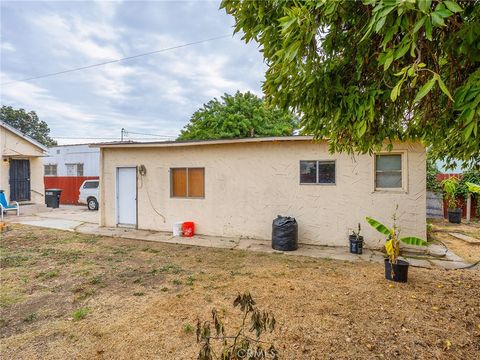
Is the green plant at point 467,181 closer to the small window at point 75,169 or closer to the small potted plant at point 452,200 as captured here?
the small potted plant at point 452,200

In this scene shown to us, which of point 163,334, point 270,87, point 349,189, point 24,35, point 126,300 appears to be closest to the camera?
point 270,87

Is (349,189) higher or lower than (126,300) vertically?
higher

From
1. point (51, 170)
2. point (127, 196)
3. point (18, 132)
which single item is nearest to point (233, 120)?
point (127, 196)

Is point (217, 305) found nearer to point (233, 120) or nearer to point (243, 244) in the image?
point (243, 244)

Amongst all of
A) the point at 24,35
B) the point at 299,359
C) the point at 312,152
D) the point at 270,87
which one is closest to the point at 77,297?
the point at 299,359

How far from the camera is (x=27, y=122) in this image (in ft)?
113

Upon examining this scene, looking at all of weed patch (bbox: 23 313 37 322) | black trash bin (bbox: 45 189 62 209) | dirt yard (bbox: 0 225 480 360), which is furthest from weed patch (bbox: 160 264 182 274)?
black trash bin (bbox: 45 189 62 209)

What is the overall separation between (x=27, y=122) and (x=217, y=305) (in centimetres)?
4189

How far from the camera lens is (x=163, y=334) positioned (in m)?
3.09

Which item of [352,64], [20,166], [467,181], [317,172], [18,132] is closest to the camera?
[352,64]

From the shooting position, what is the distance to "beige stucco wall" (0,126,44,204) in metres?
13.0

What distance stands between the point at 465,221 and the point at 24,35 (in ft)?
57.5

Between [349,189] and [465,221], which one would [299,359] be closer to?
[349,189]

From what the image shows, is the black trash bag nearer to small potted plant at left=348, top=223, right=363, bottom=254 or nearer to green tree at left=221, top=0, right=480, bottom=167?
small potted plant at left=348, top=223, right=363, bottom=254
